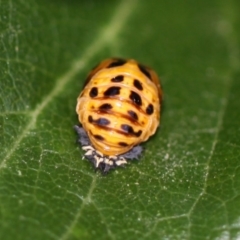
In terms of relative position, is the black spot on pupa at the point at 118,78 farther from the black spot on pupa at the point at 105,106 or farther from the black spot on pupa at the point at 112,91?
the black spot on pupa at the point at 105,106

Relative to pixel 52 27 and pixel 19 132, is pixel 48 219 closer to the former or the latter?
pixel 19 132

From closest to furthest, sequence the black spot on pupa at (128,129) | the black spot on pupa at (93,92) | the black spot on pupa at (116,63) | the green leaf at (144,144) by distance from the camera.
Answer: the green leaf at (144,144) < the black spot on pupa at (128,129) < the black spot on pupa at (93,92) < the black spot on pupa at (116,63)

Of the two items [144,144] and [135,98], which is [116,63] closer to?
[135,98]

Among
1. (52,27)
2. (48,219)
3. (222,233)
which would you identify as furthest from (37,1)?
(222,233)

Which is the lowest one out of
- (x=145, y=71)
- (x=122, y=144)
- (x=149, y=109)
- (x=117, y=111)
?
(x=122, y=144)

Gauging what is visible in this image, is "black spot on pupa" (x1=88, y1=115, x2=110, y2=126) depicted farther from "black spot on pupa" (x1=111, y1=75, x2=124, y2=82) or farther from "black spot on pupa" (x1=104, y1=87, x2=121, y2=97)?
"black spot on pupa" (x1=111, y1=75, x2=124, y2=82)

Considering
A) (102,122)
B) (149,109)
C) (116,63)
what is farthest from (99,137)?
(116,63)

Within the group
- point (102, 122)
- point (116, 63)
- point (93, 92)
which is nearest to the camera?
point (102, 122)

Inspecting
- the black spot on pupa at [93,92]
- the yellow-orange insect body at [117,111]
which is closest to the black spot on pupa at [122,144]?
the yellow-orange insect body at [117,111]
